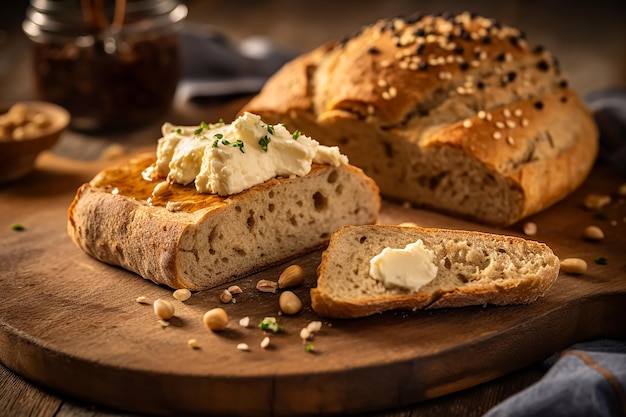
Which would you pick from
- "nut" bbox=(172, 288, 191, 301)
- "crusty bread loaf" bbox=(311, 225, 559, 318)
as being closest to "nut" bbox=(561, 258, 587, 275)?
"crusty bread loaf" bbox=(311, 225, 559, 318)

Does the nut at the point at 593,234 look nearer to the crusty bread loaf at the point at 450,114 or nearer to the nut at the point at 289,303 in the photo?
the crusty bread loaf at the point at 450,114

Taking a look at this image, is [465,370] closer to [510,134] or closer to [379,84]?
[510,134]

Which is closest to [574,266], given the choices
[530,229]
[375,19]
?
[530,229]

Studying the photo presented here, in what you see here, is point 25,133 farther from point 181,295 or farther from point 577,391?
point 577,391

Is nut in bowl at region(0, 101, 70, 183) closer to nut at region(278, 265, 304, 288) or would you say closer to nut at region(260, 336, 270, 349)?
nut at region(278, 265, 304, 288)

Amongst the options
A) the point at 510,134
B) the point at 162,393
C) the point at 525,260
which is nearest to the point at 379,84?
the point at 510,134
